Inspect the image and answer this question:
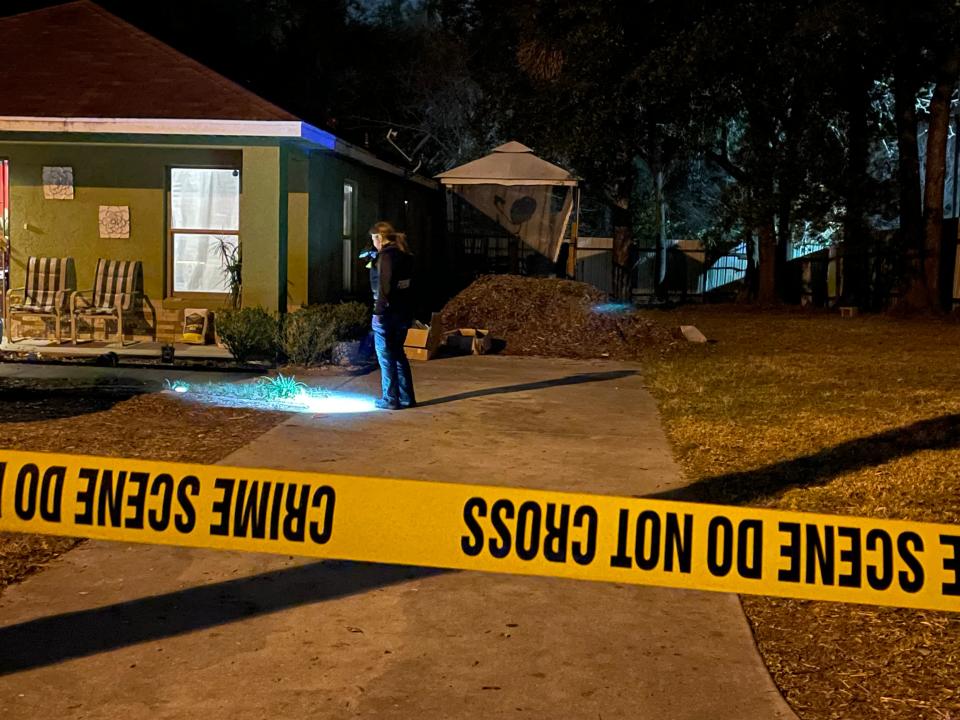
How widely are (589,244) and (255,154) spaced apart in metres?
22.6

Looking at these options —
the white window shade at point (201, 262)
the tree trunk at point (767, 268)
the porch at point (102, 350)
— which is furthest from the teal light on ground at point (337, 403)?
the tree trunk at point (767, 268)

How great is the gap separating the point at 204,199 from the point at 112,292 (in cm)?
176

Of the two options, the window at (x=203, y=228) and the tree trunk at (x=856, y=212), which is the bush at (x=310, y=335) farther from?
the tree trunk at (x=856, y=212)

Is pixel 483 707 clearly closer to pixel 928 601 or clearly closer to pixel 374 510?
pixel 374 510

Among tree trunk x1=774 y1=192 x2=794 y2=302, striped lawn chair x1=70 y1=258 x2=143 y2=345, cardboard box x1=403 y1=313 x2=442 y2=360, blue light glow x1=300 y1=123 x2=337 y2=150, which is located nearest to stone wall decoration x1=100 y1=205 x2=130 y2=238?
striped lawn chair x1=70 y1=258 x2=143 y2=345

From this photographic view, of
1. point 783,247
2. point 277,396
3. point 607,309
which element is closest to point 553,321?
point 607,309

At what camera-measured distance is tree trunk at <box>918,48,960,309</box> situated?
23.7 m

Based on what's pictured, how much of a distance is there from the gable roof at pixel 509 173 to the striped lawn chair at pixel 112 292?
7980 millimetres

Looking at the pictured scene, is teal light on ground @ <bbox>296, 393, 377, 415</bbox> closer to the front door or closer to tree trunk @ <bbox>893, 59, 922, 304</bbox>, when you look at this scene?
the front door

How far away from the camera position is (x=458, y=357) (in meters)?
14.3

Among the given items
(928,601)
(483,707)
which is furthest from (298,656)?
(928,601)

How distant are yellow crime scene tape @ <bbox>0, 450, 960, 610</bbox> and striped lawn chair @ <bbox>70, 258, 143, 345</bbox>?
10.9m

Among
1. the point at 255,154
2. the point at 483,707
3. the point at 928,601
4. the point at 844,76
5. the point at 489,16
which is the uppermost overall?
the point at 489,16

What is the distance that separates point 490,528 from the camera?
10.6 feet
